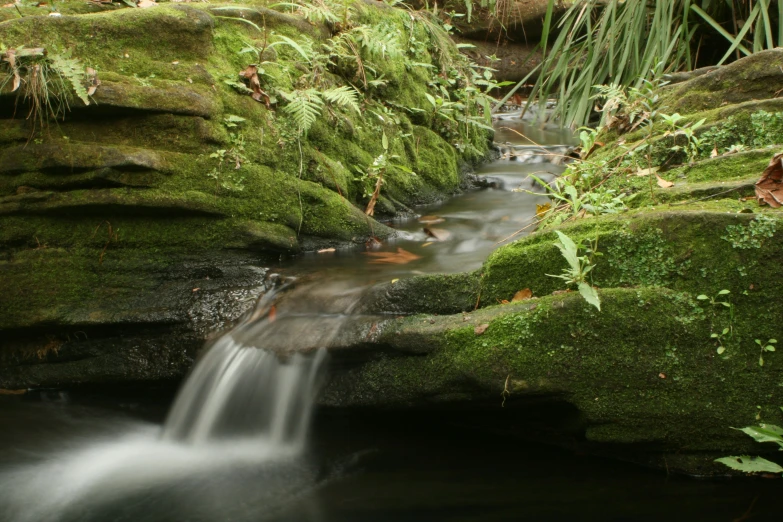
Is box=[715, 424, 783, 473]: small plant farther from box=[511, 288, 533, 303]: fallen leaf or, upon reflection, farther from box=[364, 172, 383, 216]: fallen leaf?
box=[364, 172, 383, 216]: fallen leaf

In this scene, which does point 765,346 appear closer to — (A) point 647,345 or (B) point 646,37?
(A) point 647,345

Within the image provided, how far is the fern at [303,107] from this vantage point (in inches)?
188

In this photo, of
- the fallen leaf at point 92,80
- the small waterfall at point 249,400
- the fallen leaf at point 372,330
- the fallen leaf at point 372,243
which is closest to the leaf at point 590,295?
the fallen leaf at point 372,330

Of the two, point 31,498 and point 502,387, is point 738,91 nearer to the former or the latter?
point 502,387

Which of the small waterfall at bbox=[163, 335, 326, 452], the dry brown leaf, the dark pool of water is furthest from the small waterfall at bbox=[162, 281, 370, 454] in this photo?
the dry brown leaf

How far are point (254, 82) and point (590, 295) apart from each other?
350 cm

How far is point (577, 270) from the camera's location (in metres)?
2.78

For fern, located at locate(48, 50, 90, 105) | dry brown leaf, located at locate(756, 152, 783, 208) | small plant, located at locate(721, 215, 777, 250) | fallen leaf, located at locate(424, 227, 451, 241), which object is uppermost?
fern, located at locate(48, 50, 90, 105)

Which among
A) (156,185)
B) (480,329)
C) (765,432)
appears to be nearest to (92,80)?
(156,185)

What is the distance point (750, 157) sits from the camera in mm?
3307

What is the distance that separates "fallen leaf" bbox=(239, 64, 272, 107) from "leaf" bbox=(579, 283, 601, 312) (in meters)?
3.36

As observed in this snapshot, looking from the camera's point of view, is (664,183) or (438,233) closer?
(664,183)

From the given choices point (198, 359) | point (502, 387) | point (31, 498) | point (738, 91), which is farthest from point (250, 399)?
point (738, 91)

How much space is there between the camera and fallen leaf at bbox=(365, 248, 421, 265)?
15.6ft
